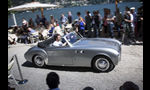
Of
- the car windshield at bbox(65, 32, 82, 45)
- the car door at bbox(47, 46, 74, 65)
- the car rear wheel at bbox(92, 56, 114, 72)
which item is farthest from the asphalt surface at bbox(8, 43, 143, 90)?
the car windshield at bbox(65, 32, 82, 45)

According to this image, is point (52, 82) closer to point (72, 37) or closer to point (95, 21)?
point (72, 37)

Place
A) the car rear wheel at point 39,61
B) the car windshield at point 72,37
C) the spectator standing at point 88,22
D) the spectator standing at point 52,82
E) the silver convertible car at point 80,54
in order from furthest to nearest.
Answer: the spectator standing at point 88,22 → the car rear wheel at point 39,61 → the car windshield at point 72,37 → the silver convertible car at point 80,54 → the spectator standing at point 52,82

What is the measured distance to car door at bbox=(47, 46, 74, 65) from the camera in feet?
16.3

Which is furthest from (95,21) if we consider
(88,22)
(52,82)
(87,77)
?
(52,82)

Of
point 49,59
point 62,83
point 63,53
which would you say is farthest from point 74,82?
point 49,59

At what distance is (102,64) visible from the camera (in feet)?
15.5

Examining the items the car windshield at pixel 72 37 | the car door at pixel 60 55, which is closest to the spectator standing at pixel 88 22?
the car windshield at pixel 72 37

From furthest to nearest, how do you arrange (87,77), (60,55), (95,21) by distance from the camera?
(95,21) → (60,55) → (87,77)

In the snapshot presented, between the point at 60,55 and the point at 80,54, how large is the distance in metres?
0.78

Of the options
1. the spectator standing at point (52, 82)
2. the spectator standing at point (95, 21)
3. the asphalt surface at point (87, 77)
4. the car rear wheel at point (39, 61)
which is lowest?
the asphalt surface at point (87, 77)

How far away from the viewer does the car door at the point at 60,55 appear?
16.3 feet

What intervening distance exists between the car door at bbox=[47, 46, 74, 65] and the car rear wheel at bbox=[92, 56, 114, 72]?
2.86ft

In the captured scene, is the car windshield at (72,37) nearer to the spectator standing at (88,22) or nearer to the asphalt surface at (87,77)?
the asphalt surface at (87,77)

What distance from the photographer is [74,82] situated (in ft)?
14.5
